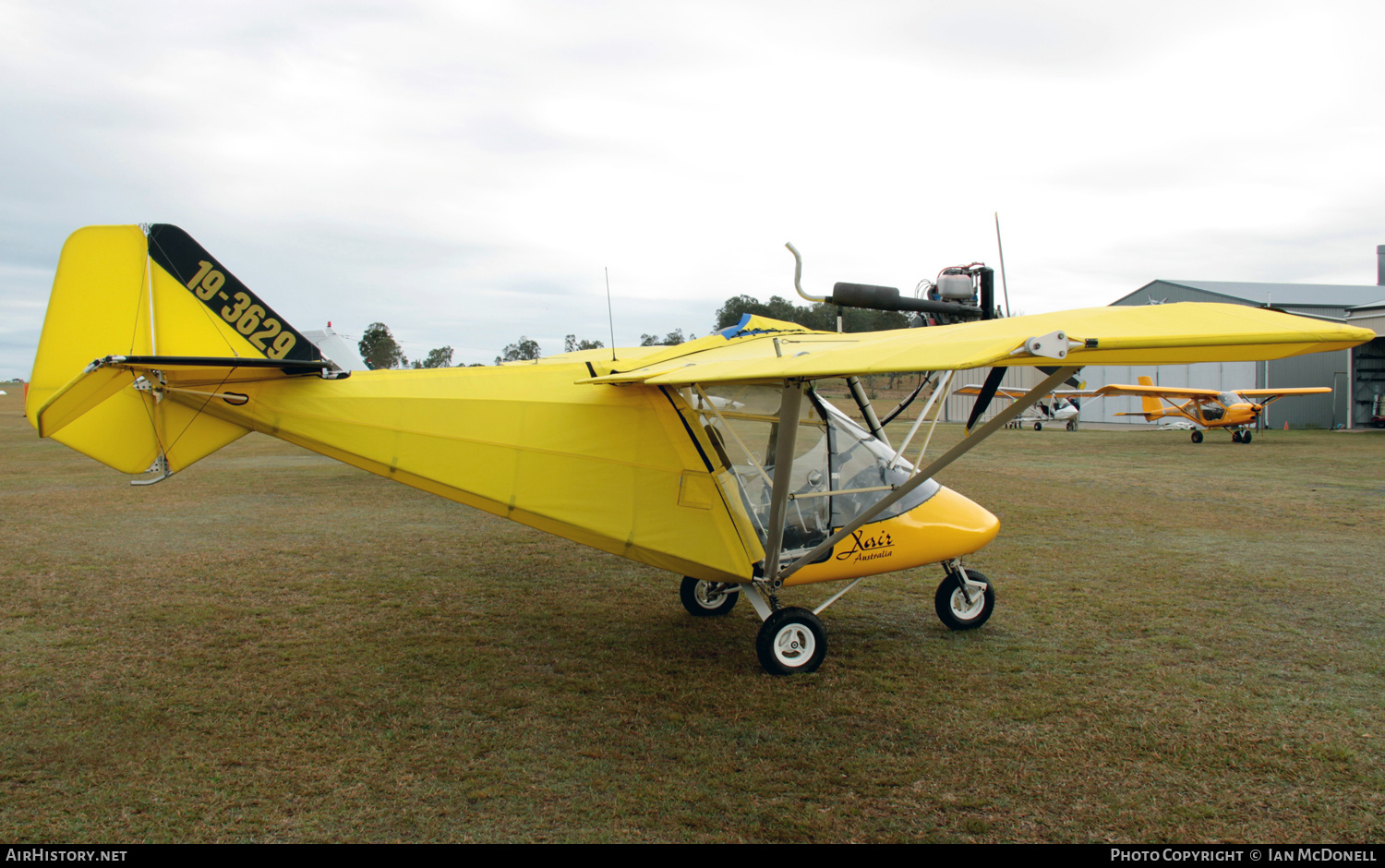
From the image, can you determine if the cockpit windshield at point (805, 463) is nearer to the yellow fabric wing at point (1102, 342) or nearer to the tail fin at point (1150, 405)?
the yellow fabric wing at point (1102, 342)

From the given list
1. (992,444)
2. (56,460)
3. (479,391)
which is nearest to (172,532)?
(479,391)

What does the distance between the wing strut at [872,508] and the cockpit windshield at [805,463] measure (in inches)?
6.7

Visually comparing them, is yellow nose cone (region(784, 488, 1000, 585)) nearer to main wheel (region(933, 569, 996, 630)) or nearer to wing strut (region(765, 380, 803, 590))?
wing strut (region(765, 380, 803, 590))

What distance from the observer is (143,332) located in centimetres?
524

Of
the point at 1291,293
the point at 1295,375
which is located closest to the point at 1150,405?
the point at 1295,375

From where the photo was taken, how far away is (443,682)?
16.9ft

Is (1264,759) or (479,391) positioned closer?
(1264,759)

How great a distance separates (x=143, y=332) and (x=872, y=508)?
5095 mm

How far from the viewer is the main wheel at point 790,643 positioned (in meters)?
5.19

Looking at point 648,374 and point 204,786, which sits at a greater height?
point 648,374

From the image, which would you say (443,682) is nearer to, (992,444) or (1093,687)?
(1093,687)

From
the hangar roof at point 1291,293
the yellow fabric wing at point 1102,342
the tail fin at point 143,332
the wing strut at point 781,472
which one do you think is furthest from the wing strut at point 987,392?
the hangar roof at point 1291,293
